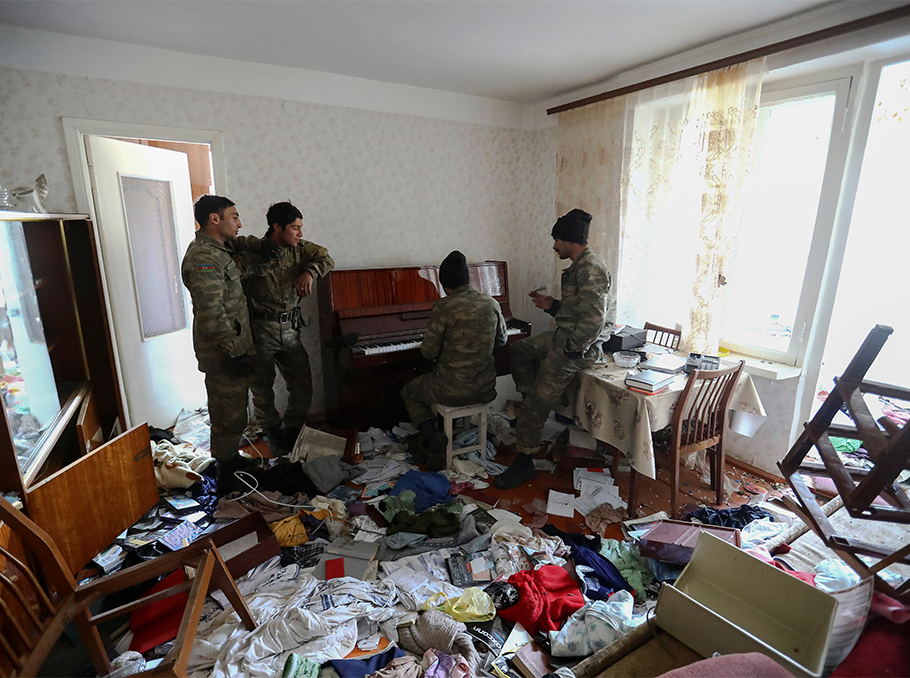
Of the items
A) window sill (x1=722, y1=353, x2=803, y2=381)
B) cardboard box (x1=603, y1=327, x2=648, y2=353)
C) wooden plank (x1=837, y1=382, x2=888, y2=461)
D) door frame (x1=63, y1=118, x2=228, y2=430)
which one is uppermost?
door frame (x1=63, y1=118, x2=228, y2=430)

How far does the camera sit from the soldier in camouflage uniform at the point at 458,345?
263 centimetres

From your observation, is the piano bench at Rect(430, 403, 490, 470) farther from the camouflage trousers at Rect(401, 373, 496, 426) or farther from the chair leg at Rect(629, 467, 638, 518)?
the chair leg at Rect(629, 467, 638, 518)

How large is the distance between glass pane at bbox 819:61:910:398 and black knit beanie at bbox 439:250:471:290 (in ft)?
6.77

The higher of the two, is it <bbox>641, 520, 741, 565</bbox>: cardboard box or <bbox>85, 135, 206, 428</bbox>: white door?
<bbox>85, 135, 206, 428</bbox>: white door

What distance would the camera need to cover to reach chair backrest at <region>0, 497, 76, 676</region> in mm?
1132

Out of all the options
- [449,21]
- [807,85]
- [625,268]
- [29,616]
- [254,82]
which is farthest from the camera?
[625,268]

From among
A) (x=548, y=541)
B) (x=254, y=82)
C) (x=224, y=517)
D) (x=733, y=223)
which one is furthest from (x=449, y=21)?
(x=224, y=517)

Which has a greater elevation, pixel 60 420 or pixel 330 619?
pixel 60 420

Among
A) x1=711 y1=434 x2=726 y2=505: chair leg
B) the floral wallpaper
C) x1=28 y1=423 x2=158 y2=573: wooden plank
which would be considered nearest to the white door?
the floral wallpaper

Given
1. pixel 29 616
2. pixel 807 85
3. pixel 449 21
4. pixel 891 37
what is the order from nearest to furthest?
pixel 29 616 → pixel 891 37 → pixel 449 21 → pixel 807 85

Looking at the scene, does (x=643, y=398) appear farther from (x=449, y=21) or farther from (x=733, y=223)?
(x=449, y=21)

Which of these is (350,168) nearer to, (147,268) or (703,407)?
(147,268)

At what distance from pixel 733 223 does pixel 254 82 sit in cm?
308

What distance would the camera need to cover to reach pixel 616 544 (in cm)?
216
